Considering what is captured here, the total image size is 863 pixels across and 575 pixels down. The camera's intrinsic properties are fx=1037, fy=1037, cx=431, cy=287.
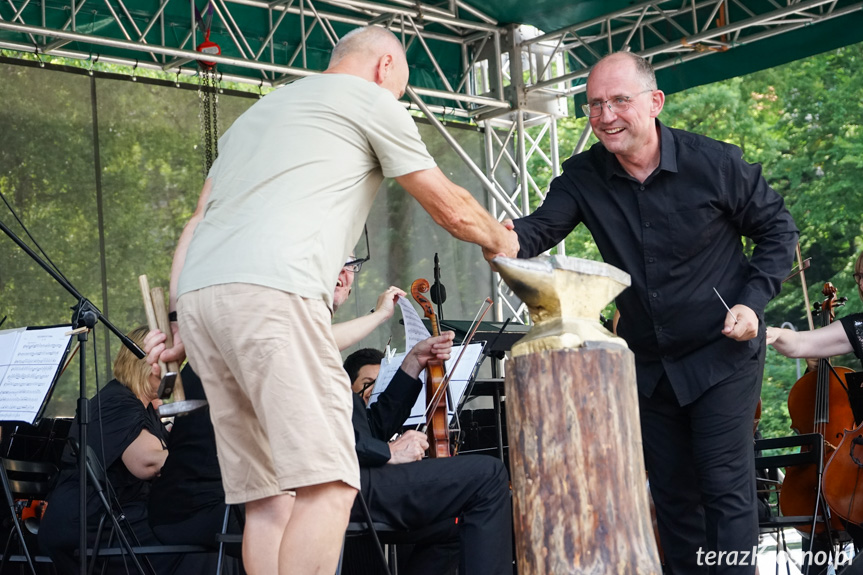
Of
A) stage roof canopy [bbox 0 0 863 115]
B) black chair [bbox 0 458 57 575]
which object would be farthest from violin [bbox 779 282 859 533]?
stage roof canopy [bbox 0 0 863 115]

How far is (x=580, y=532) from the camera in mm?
2270

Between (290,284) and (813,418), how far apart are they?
3.35m

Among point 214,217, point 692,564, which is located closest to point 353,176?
point 214,217

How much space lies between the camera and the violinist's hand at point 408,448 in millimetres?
3695

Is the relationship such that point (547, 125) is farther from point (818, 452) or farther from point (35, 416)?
point (35, 416)

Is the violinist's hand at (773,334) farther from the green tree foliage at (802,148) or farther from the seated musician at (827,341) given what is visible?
the green tree foliage at (802,148)

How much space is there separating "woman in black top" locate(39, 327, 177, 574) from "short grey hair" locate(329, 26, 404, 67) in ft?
5.97

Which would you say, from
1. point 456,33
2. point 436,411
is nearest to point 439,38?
point 456,33

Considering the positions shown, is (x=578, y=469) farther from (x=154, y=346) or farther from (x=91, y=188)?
(x=91, y=188)

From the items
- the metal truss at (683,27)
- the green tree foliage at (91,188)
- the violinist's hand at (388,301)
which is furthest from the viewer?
the green tree foliage at (91,188)

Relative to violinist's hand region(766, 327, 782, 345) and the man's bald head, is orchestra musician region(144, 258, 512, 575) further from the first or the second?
violinist's hand region(766, 327, 782, 345)

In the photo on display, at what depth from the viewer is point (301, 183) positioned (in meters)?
2.63

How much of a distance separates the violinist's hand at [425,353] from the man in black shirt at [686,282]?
81cm

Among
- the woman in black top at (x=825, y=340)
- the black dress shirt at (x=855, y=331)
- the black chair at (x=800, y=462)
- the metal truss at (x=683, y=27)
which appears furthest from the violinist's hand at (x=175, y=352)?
the metal truss at (x=683, y=27)
